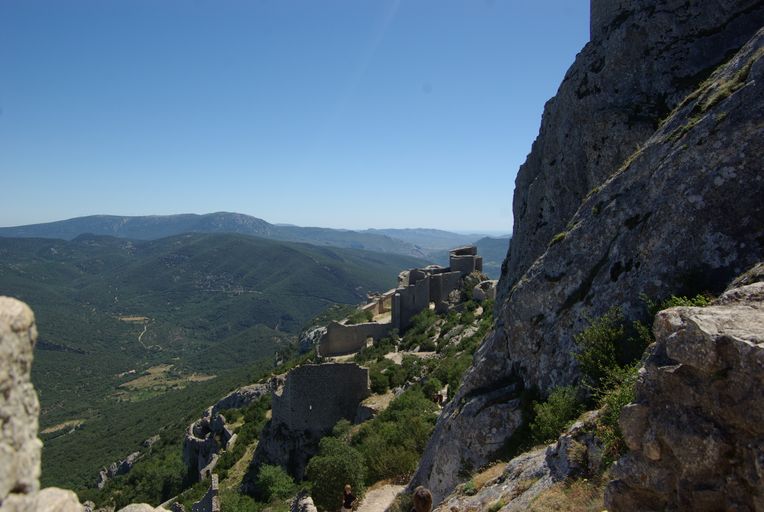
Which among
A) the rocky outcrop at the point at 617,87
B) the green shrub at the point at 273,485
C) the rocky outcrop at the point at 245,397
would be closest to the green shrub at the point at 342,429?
the green shrub at the point at 273,485

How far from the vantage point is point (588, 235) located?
12.1 meters

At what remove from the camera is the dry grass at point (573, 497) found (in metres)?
6.88

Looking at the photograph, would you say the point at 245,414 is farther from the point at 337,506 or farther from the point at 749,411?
the point at 749,411

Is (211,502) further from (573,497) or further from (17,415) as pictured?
(17,415)

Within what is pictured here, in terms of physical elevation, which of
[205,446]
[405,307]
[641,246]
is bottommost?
[205,446]

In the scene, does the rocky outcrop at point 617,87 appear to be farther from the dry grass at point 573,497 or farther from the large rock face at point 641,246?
the dry grass at point 573,497

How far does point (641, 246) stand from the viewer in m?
10.4

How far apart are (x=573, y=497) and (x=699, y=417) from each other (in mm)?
2468

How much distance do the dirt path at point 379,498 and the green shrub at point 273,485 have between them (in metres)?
5.47

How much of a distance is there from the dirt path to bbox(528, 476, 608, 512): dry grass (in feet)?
27.4

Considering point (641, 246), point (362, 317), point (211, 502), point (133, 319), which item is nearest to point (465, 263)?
point (362, 317)

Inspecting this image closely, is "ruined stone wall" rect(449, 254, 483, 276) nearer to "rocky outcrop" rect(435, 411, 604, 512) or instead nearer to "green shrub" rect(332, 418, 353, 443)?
"green shrub" rect(332, 418, 353, 443)

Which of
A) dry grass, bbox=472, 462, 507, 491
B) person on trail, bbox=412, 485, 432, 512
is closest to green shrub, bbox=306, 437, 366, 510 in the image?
dry grass, bbox=472, 462, 507, 491

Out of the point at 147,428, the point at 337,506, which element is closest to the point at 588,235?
the point at 337,506
